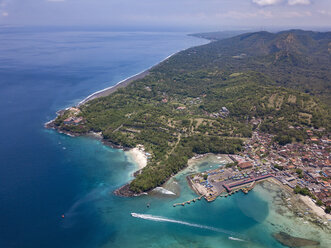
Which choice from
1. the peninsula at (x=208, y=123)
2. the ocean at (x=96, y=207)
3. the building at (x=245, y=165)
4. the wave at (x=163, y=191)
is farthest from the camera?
the peninsula at (x=208, y=123)

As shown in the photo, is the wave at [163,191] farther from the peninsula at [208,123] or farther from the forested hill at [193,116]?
the forested hill at [193,116]

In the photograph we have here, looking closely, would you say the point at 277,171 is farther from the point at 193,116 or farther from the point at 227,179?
the point at 193,116

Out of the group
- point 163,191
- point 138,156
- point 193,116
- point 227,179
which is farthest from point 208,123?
point 163,191

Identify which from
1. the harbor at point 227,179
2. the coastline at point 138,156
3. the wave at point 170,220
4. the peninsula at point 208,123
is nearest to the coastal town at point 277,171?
the harbor at point 227,179

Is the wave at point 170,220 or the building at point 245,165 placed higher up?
the building at point 245,165

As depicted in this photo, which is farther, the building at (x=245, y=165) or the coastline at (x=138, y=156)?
the coastline at (x=138, y=156)

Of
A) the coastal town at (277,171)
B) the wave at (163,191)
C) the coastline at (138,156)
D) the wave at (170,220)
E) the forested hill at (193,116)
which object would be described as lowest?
the wave at (170,220)

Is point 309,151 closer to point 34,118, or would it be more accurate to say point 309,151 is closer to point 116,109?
point 116,109

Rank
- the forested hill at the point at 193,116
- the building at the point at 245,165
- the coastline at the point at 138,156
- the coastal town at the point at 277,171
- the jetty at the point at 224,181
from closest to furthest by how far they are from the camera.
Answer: the jetty at the point at 224,181 < the coastal town at the point at 277,171 < the building at the point at 245,165 < the coastline at the point at 138,156 < the forested hill at the point at 193,116

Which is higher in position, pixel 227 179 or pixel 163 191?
pixel 227 179
